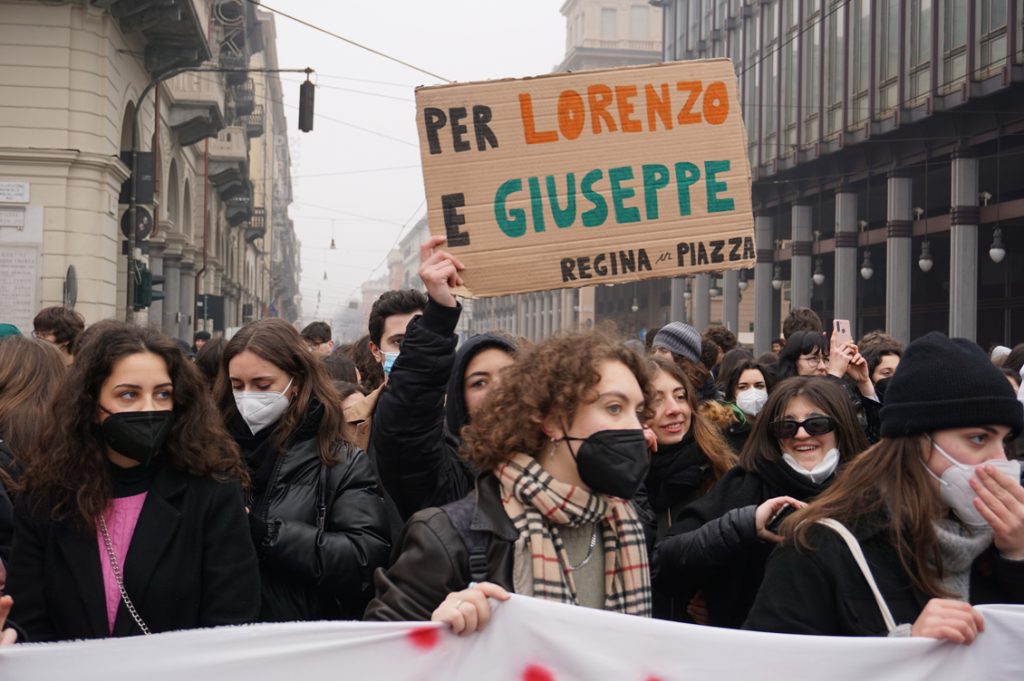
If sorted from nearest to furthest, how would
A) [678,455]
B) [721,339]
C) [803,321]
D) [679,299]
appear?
[678,455] → [803,321] → [721,339] → [679,299]

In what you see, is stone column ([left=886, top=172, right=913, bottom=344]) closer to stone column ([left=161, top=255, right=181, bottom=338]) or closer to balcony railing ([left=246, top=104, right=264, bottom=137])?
stone column ([left=161, top=255, right=181, bottom=338])

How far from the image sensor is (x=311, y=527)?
145 inches

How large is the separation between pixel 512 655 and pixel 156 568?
103 centimetres

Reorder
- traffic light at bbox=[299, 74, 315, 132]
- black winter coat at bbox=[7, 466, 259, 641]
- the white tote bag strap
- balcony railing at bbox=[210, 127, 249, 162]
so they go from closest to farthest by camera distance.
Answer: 1. the white tote bag strap
2. black winter coat at bbox=[7, 466, 259, 641]
3. traffic light at bbox=[299, 74, 315, 132]
4. balcony railing at bbox=[210, 127, 249, 162]

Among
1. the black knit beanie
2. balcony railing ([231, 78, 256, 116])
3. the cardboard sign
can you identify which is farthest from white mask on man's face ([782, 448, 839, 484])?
balcony railing ([231, 78, 256, 116])

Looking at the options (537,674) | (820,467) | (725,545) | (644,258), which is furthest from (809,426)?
(537,674)

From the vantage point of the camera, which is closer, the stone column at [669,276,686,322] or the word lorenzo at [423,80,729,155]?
the word lorenzo at [423,80,729,155]

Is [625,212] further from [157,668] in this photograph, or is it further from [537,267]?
[157,668]

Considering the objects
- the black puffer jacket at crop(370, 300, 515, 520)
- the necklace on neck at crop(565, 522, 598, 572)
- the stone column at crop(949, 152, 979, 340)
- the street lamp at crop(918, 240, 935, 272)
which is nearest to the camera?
the necklace on neck at crop(565, 522, 598, 572)

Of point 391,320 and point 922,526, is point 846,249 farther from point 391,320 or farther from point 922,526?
point 922,526

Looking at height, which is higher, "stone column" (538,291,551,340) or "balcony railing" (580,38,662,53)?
"balcony railing" (580,38,662,53)

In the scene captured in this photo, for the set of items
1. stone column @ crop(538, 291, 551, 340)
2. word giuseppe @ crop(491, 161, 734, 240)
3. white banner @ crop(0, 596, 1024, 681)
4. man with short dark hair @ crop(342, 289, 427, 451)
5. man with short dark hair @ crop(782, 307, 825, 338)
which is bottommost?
white banner @ crop(0, 596, 1024, 681)

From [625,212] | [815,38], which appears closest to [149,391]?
[625,212]

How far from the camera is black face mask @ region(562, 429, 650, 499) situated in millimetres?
2896
